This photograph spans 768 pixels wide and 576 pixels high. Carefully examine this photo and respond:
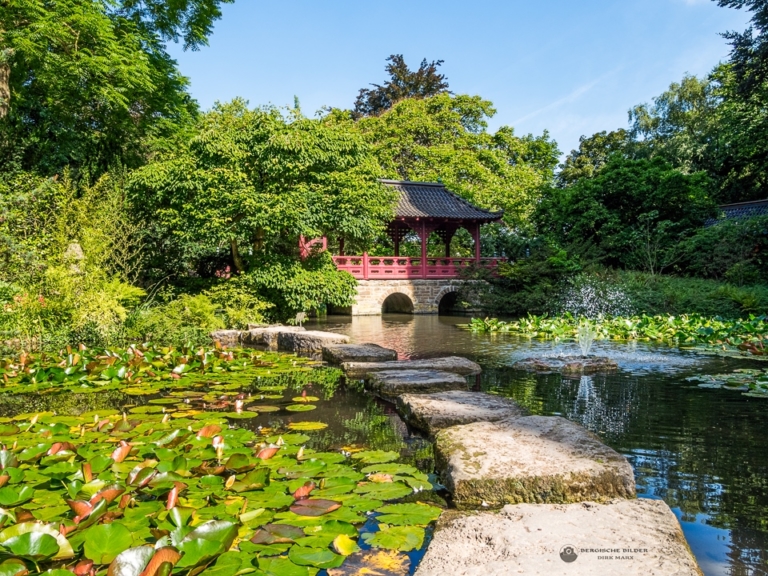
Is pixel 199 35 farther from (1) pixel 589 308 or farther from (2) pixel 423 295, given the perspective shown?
(1) pixel 589 308

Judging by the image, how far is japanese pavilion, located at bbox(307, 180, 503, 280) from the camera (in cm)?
1748

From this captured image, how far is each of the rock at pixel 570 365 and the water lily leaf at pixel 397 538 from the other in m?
4.08

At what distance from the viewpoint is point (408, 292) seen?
17750 millimetres

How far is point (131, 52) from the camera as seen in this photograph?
12.0 m

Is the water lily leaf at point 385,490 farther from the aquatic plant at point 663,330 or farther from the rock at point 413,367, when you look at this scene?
the aquatic plant at point 663,330

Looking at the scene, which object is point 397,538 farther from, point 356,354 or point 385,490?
point 356,354

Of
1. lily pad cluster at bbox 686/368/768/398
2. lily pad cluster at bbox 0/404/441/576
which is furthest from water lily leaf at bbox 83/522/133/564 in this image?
lily pad cluster at bbox 686/368/768/398

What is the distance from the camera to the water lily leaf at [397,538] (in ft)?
6.42

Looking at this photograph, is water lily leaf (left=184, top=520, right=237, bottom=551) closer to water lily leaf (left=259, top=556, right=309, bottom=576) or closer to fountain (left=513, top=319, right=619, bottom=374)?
water lily leaf (left=259, top=556, right=309, bottom=576)

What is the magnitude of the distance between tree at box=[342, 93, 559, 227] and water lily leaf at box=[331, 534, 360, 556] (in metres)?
21.6

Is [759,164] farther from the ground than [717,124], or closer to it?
closer to it

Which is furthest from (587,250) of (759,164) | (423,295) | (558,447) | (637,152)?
(558,447)

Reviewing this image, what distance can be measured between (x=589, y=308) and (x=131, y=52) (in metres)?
11.5

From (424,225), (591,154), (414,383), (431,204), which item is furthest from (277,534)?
(591,154)
